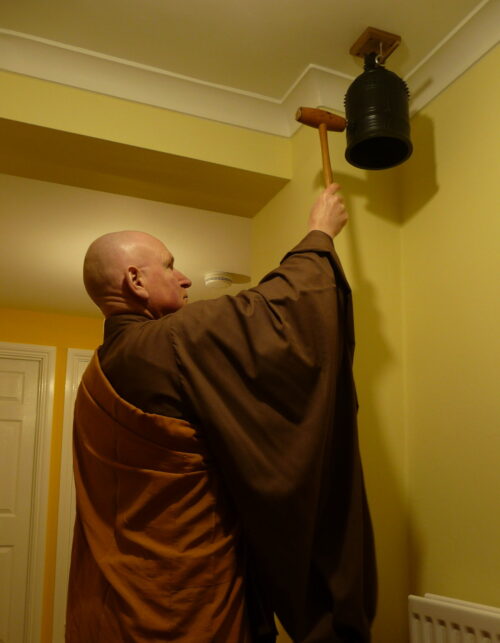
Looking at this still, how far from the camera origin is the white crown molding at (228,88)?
143 cm

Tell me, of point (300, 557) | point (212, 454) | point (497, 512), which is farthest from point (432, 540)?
point (212, 454)

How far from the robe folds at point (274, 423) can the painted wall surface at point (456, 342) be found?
0.30 metres

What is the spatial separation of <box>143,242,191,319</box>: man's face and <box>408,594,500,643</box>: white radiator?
0.80 m

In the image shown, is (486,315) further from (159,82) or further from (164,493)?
(159,82)

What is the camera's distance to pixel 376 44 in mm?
1483

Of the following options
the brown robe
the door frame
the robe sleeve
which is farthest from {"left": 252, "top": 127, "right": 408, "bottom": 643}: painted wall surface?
the door frame

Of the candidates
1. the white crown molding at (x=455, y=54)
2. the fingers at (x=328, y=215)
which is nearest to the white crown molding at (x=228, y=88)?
the white crown molding at (x=455, y=54)

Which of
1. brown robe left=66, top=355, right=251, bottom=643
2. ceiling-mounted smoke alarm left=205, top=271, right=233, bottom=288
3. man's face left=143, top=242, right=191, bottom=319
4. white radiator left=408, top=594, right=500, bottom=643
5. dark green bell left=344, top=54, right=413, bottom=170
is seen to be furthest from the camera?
ceiling-mounted smoke alarm left=205, top=271, right=233, bottom=288

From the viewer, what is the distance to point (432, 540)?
1.39m

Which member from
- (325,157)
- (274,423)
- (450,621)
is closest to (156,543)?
(274,423)

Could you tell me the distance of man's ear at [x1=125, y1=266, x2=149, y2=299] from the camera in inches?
48.0

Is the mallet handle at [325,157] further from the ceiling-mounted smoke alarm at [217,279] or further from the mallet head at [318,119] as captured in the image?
the ceiling-mounted smoke alarm at [217,279]

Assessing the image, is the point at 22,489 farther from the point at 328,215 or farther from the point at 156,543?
the point at 328,215

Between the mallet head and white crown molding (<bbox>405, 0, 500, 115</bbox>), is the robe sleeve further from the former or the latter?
Answer: white crown molding (<bbox>405, 0, 500, 115</bbox>)
